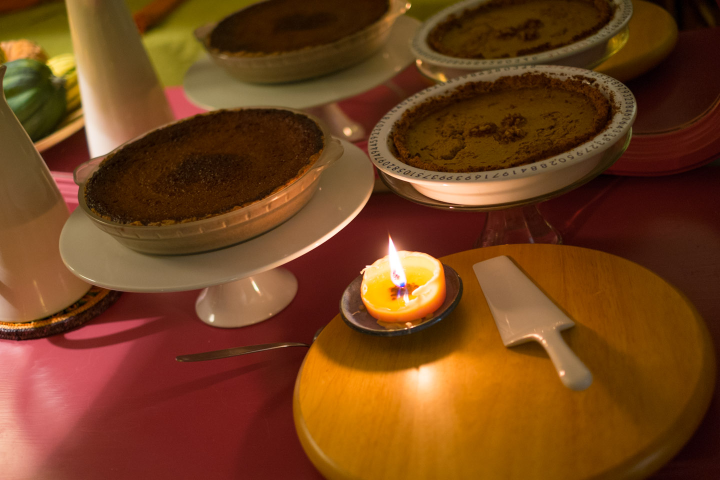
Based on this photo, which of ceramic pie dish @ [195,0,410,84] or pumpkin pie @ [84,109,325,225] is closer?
pumpkin pie @ [84,109,325,225]

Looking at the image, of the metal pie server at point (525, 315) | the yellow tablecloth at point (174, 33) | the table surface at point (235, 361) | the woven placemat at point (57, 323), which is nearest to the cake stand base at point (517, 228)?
the table surface at point (235, 361)

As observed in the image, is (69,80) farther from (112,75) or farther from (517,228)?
(517,228)

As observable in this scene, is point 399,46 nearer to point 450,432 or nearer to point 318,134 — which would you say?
point 318,134

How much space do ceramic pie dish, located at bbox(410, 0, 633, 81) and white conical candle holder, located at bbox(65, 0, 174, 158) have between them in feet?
1.58

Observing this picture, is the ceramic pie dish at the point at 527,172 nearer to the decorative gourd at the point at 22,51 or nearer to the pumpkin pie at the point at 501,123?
the pumpkin pie at the point at 501,123

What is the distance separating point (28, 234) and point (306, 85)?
0.51 m

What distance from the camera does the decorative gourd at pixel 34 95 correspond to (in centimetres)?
113

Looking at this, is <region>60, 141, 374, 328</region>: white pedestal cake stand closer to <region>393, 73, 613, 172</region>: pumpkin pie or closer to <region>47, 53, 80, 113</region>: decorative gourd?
<region>393, 73, 613, 172</region>: pumpkin pie

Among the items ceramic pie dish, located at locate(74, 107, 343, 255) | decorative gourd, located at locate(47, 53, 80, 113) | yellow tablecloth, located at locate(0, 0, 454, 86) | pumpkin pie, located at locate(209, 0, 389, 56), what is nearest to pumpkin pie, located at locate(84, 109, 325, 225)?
ceramic pie dish, located at locate(74, 107, 343, 255)

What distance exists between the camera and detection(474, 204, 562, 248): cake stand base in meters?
0.78

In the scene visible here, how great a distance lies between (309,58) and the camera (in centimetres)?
99

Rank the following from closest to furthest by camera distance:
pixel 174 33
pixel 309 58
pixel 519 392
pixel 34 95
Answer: pixel 519 392 → pixel 309 58 → pixel 34 95 → pixel 174 33

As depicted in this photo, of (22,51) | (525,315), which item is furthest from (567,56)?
(22,51)

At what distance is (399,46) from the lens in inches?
43.2
